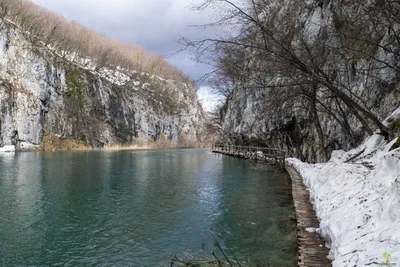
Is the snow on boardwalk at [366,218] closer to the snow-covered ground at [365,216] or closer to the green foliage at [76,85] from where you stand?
the snow-covered ground at [365,216]

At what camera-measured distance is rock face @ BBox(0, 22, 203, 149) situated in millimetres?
→ 61688

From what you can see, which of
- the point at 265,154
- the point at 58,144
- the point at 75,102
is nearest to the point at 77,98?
the point at 75,102

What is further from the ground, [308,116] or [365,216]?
[308,116]

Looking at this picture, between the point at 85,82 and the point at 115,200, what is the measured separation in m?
73.4

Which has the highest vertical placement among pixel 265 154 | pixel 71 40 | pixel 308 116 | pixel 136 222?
A: pixel 71 40

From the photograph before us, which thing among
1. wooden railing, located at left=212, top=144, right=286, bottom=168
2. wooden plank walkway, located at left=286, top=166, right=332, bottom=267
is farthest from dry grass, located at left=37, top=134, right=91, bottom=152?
wooden plank walkway, located at left=286, top=166, right=332, bottom=267

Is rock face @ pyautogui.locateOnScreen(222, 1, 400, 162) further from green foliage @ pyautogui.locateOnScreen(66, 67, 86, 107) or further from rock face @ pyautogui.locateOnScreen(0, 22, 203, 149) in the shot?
green foliage @ pyautogui.locateOnScreen(66, 67, 86, 107)

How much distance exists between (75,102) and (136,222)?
71.7m

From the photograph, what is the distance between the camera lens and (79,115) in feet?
252

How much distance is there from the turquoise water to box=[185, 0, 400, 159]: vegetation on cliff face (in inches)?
162

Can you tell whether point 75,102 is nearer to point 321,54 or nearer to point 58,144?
Result: point 58,144

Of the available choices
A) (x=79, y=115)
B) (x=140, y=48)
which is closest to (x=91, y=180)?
(x=79, y=115)

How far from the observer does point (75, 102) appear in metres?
76.4

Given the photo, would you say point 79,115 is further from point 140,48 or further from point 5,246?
point 140,48
